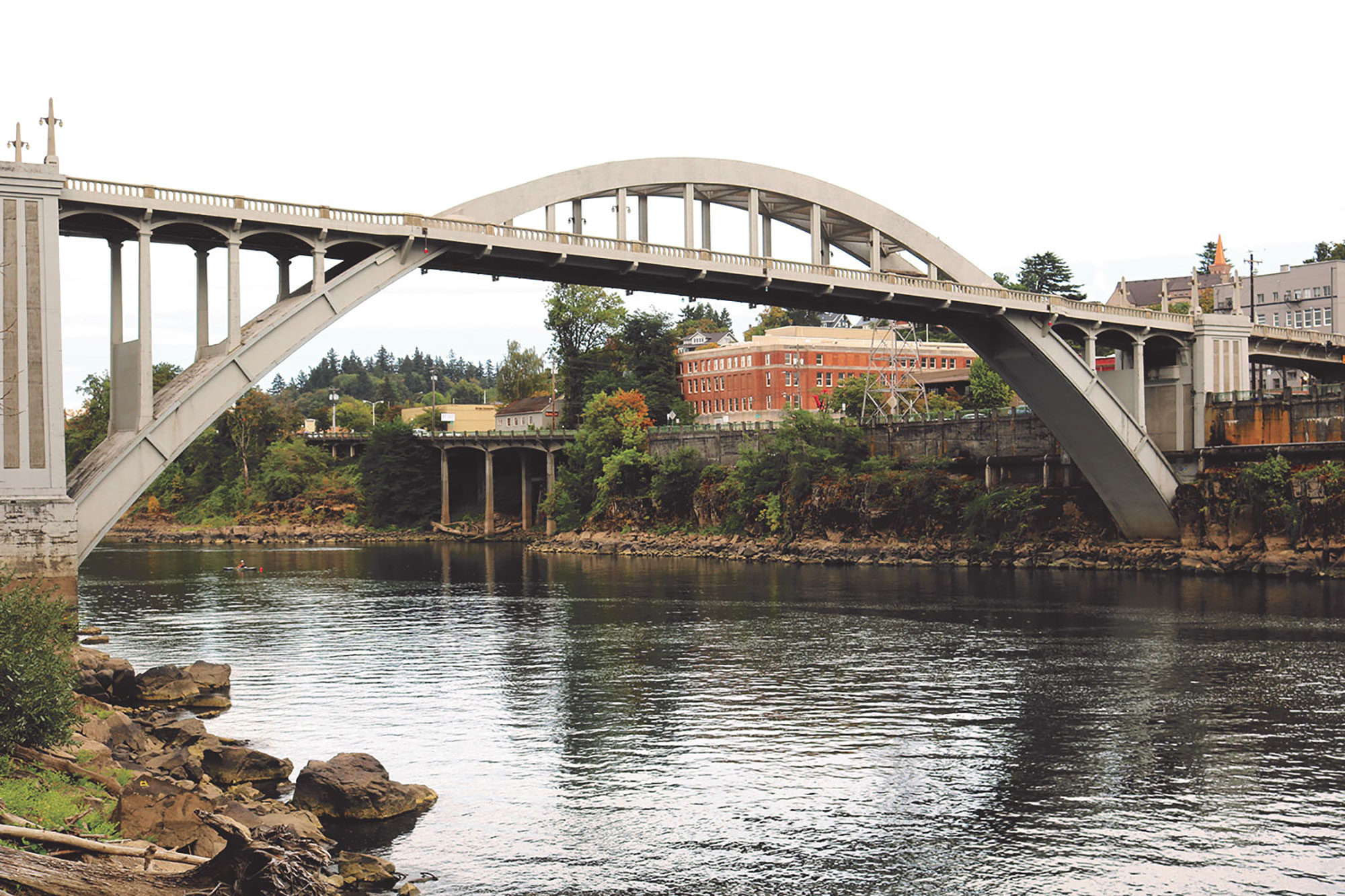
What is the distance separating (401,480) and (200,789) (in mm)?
95727

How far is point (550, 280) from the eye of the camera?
46562mm

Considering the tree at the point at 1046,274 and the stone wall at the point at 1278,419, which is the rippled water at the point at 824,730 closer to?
the stone wall at the point at 1278,419

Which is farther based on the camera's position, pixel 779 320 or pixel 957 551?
pixel 779 320

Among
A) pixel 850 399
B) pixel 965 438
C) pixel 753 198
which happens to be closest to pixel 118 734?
pixel 753 198

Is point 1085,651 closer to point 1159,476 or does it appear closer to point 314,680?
point 314,680

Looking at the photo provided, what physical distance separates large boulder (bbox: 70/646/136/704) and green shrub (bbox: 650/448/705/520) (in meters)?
59.8

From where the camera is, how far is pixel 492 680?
3234 cm

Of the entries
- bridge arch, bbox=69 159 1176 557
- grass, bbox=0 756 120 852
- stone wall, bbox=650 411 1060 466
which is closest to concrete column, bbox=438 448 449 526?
stone wall, bbox=650 411 1060 466

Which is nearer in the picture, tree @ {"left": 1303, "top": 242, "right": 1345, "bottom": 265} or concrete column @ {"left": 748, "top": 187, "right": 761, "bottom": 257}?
concrete column @ {"left": 748, "top": 187, "right": 761, "bottom": 257}

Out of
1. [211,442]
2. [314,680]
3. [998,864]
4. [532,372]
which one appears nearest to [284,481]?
[211,442]

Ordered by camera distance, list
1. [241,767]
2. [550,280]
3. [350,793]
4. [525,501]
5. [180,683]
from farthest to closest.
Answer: [525,501], [550,280], [180,683], [241,767], [350,793]

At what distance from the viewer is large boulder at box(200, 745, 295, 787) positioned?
21.2 m

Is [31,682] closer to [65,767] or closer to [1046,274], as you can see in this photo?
[65,767]

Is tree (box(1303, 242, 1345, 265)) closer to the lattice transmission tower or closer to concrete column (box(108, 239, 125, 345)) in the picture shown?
the lattice transmission tower
